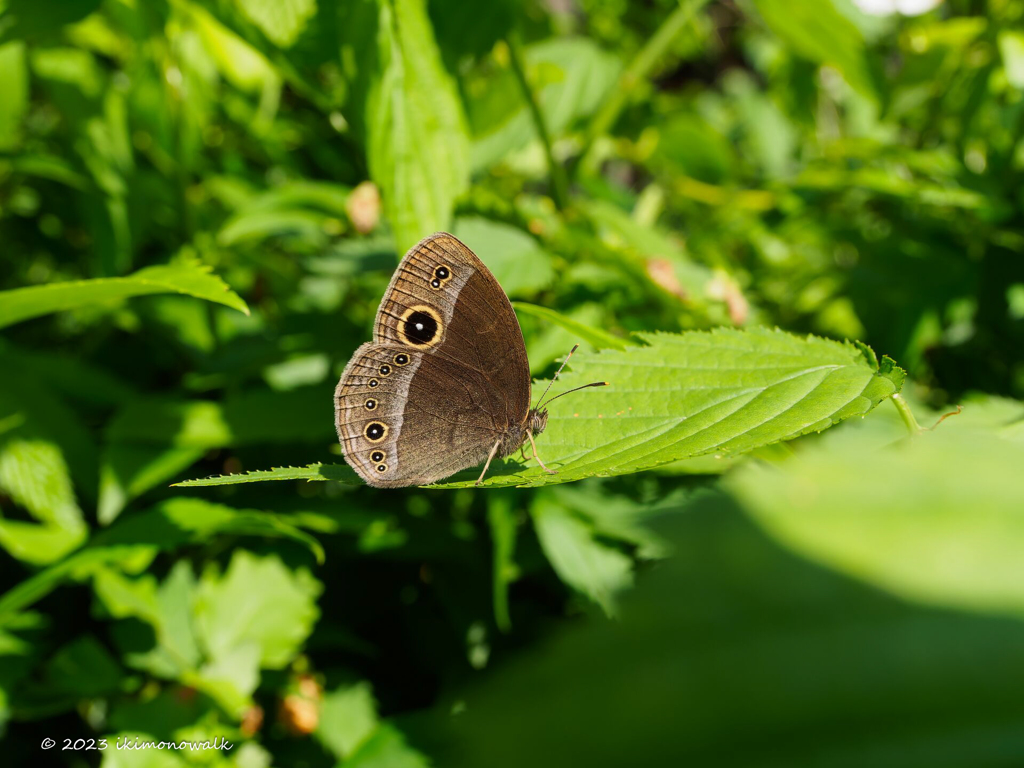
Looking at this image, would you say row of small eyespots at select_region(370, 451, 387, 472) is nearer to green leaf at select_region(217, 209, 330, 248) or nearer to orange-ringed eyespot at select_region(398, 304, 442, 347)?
orange-ringed eyespot at select_region(398, 304, 442, 347)

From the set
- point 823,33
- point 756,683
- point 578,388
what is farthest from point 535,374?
point 756,683

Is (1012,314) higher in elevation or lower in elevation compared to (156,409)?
higher

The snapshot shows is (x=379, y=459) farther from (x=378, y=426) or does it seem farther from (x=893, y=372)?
(x=893, y=372)

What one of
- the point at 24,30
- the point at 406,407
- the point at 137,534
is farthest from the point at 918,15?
the point at 137,534

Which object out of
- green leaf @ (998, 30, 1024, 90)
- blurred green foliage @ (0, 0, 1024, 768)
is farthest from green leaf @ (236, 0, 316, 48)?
green leaf @ (998, 30, 1024, 90)

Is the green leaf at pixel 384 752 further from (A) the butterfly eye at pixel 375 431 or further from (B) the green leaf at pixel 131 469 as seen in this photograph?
(B) the green leaf at pixel 131 469

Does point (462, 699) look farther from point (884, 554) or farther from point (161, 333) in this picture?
point (161, 333)

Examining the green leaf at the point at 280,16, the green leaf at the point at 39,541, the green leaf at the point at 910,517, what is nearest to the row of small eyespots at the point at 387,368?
A: the green leaf at the point at 280,16
